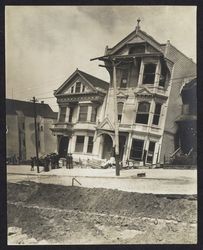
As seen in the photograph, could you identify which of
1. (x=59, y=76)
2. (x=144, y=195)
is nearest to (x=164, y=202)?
(x=144, y=195)

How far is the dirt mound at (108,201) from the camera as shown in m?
5.49

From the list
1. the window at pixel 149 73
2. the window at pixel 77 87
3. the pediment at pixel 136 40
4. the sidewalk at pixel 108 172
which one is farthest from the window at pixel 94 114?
the pediment at pixel 136 40

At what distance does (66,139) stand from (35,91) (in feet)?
2.93

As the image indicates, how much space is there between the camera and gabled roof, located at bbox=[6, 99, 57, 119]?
18.7ft

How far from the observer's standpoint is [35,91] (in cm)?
588

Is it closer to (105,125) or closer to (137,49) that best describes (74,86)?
(105,125)

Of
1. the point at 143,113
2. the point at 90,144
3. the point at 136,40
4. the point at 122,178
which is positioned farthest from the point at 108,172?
the point at 136,40

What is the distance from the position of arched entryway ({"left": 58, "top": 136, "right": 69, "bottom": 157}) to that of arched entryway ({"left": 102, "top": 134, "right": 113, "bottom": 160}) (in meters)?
0.60

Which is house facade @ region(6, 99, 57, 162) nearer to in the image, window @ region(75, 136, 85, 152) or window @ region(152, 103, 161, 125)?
window @ region(75, 136, 85, 152)

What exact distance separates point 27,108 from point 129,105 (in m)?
1.60

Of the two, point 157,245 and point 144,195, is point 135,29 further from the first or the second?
point 157,245

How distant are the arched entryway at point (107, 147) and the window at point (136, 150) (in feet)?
1.07

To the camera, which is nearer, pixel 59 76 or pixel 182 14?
pixel 182 14

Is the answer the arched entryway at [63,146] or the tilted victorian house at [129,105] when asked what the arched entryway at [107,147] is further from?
the arched entryway at [63,146]
